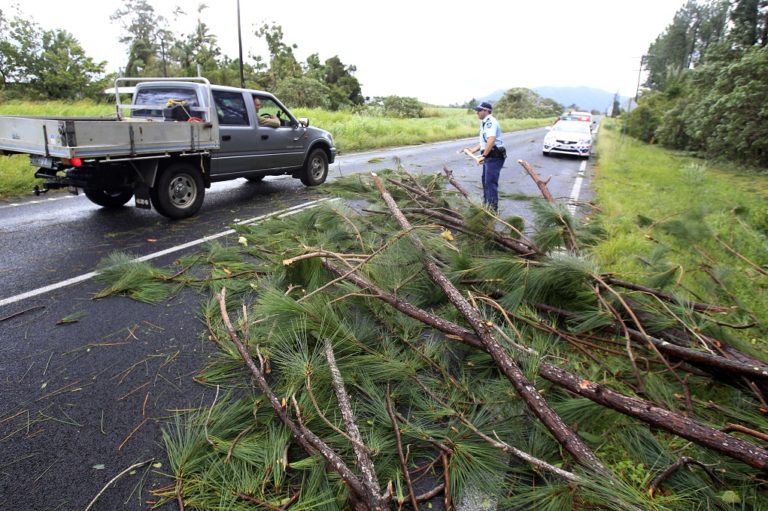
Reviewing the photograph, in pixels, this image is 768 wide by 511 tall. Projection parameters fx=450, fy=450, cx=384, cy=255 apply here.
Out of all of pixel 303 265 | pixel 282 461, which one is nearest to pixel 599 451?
pixel 282 461

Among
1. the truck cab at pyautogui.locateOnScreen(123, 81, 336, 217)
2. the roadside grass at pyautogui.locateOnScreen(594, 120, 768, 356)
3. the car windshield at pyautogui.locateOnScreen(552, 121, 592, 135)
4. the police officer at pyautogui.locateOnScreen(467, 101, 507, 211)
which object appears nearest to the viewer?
the roadside grass at pyautogui.locateOnScreen(594, 120, 768, 356)

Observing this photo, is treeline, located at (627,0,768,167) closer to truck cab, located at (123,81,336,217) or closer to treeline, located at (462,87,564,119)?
truck cab, located at (123,81,336,217)

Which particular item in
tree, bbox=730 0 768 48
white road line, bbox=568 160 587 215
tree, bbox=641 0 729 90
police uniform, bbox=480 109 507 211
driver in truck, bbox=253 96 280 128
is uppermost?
tree, bbox=641 0 729 90

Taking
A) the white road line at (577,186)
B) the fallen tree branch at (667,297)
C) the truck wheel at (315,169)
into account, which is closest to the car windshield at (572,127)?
the white road line at (577,186)

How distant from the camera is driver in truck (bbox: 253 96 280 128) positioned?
8050 mm

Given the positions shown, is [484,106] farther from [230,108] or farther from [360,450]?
[360,450]

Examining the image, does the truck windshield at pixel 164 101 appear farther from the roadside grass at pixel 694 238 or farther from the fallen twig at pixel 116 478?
the roadside grass at pixel 694 238

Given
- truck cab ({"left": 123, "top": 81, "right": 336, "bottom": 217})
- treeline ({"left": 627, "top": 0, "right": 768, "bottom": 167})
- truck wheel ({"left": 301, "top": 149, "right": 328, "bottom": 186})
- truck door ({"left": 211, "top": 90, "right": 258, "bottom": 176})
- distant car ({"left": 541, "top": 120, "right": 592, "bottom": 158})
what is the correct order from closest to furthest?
truck cab ({"left": 123, "top": 81, "right": 336, "bottom": 217}) → truck door ({"left": 211, "top": 90, "right": 258, "bottom": 176}) → truck wheel ({"left": 301, "top": 149, "right": 328, "bottom": 186}) → treeline ({"left": 627, "top": 0, "right": 768, "bottom": 167}) → distant car ({"left": 541, "top": 120, "right": 592, "bottom": 158})

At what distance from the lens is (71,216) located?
6.59 m

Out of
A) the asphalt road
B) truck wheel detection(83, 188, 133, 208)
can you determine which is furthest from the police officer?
truck wheel detection(83, 188, 133, 208)

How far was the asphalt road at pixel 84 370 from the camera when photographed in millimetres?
2125

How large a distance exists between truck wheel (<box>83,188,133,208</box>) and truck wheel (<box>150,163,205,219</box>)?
1.11 m

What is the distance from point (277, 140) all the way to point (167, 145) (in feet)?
8.41

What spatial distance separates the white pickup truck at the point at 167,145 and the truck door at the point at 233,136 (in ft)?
0.05
